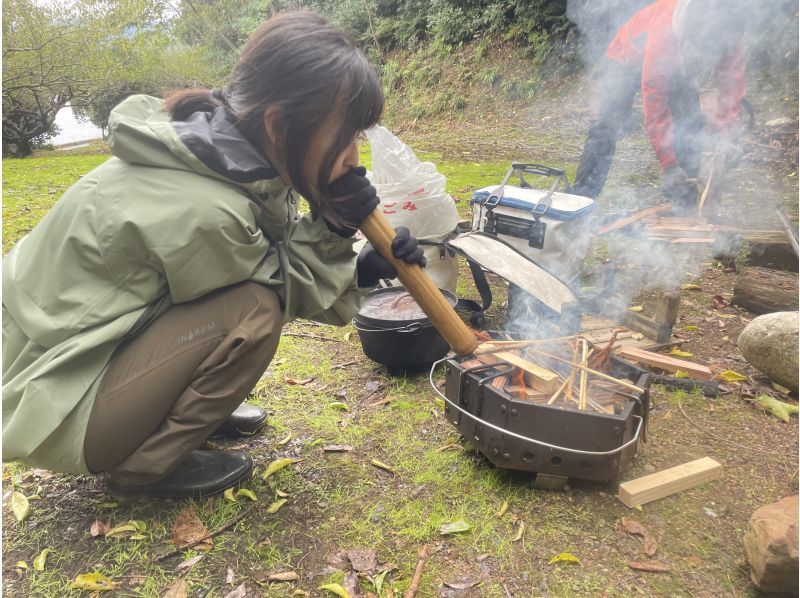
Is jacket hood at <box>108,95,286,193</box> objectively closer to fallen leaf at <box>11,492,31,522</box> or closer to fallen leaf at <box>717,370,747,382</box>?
fallen leaf at <box>11,492,31,522</box>

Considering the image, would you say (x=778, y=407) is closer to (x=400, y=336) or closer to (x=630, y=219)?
(x=400, y=336)

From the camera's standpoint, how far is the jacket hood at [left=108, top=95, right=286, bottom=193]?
183 cm

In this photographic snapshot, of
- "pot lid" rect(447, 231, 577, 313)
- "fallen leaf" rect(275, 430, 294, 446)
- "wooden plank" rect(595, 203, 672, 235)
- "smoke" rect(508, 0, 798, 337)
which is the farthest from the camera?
"wooden plank" rect(595, 203, 672, 235)

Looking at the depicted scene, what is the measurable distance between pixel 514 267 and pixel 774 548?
5.66 ft

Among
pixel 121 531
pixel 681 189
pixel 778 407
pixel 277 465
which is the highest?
pixel 121 531

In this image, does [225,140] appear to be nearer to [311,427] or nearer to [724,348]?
[311,427]

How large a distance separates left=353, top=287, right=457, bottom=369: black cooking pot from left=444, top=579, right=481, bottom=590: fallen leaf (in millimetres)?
A: 1370

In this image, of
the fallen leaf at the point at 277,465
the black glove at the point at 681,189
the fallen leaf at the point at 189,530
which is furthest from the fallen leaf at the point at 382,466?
the black glove at the point at 681,189

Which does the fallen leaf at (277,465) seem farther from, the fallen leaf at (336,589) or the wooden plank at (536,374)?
the wooden plank at (536,374)

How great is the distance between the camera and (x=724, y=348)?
11.4 ft

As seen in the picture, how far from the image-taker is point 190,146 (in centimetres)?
184

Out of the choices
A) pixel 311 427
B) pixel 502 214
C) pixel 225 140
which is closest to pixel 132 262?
pixel 225 140

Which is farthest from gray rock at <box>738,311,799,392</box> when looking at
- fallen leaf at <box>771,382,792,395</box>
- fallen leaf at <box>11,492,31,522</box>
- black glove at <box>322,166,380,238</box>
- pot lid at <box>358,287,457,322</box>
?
fallen leaf at <box>11,492,31,522</box>

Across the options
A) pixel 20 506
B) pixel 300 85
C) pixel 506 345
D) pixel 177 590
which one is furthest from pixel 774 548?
pixel 20 506
